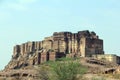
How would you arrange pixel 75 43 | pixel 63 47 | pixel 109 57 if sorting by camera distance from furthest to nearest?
pixel 63 47
pixel 75 43
pixel 109 57

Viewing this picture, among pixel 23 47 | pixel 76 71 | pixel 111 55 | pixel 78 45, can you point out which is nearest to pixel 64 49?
pixel 78 45

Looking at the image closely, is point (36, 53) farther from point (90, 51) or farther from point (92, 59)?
point (92, 59)

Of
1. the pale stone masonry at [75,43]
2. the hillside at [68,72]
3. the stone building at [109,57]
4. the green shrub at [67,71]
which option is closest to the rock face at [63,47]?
the pale stone masonry at [75,43]

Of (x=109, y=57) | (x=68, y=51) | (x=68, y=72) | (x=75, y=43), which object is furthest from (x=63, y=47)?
(x=68, y=72)

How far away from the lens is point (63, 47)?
433ft

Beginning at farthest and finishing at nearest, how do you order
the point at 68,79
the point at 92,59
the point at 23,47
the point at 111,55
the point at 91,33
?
the point at 23,47, the point at 91,33, the point at 111,55, the point at 92,59, the point at 68,79

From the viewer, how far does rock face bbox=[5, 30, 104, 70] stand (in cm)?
12674

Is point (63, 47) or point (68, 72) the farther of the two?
point (63, 47)

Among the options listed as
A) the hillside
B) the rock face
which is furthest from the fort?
the hillside

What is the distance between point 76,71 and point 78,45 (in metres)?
65.5

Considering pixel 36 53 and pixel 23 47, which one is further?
pixel 23 47

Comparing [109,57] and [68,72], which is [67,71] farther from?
[109,57]

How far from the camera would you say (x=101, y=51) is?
426 feet

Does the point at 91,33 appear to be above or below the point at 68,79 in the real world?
above
